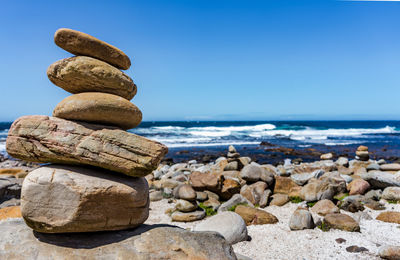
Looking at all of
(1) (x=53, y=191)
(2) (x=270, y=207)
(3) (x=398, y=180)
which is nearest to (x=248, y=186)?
(2) (x=270, y=207)

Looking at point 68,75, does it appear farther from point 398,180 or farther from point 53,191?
point 398,180

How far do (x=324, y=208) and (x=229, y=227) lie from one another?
3.64 metres

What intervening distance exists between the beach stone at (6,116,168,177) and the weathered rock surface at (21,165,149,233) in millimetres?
234

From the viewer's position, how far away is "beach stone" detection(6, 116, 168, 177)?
4367 mm

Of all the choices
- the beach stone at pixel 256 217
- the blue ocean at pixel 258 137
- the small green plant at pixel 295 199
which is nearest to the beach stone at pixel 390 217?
the small green plant at pixel 295 199

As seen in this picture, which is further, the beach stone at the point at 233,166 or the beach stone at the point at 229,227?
the beach stone at the point at 233,166

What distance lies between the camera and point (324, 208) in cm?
888

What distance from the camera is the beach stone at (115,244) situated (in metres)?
4.15

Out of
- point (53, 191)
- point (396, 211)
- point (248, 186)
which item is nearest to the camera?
point (53, 191)

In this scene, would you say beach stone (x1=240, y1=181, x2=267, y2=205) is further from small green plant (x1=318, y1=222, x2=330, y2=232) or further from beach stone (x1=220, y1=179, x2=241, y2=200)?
small green plant (x1=318, y1=222, x2=330, y2=232)

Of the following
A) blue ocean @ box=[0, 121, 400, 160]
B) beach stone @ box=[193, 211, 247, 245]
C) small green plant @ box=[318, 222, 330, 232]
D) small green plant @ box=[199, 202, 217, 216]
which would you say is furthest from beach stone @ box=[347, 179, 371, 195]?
blue ocean @ box=[0, 121, 400, 160]

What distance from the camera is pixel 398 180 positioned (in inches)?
431

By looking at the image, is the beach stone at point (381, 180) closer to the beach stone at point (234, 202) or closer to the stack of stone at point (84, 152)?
the beach stone at point (234, 202)

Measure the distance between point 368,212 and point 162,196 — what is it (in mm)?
7046
